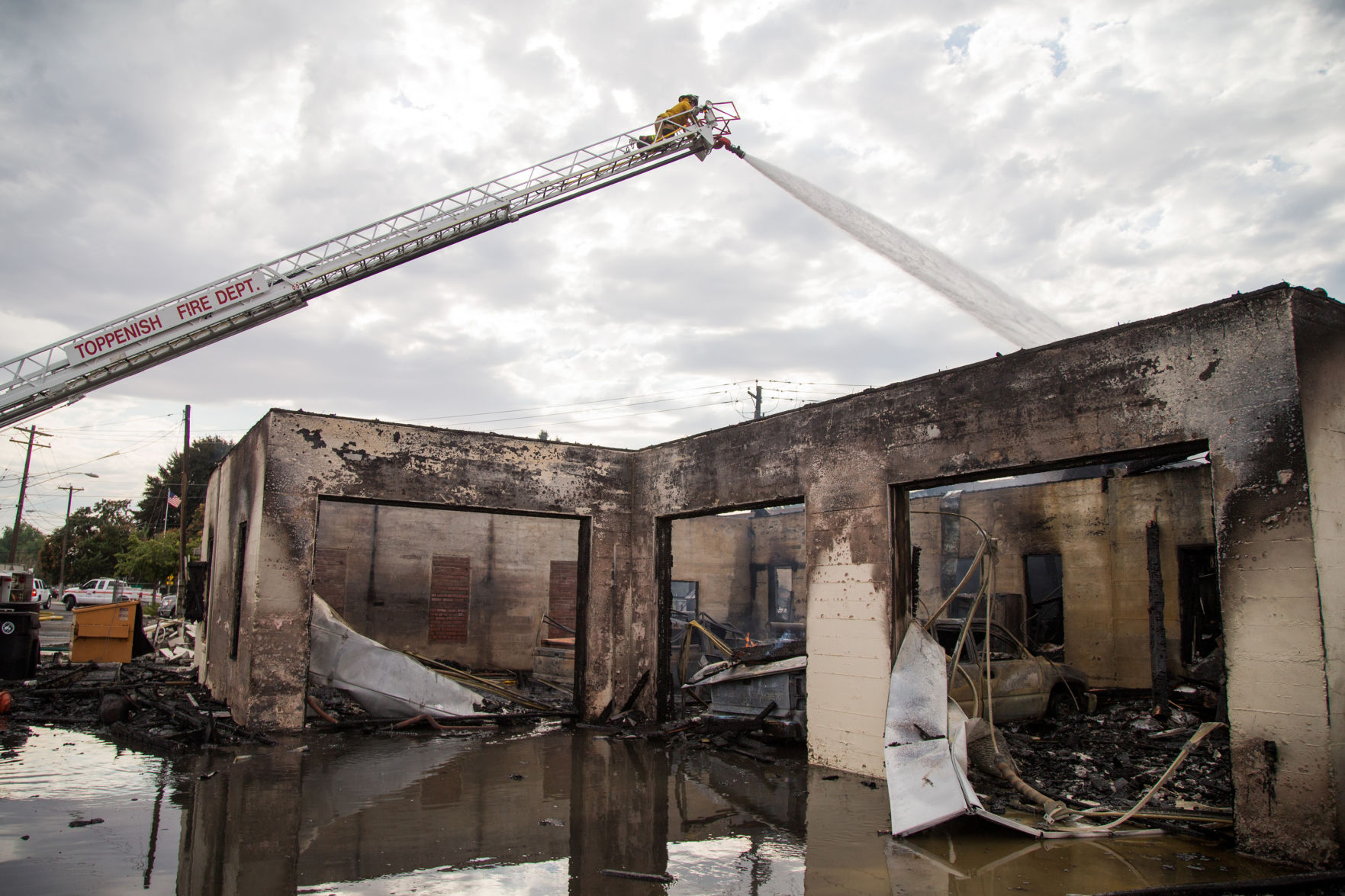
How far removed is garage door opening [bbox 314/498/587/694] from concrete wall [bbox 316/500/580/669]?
16mm

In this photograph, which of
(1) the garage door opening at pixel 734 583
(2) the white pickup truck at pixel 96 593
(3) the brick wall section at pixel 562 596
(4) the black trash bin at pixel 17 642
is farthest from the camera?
(2) the white pickup truck at pixel 96 593

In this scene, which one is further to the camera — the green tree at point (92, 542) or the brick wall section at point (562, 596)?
the green tree at point (92, 542)

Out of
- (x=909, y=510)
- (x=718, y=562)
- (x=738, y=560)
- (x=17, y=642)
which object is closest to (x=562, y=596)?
(x=718, y=562)

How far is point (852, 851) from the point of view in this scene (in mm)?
5234

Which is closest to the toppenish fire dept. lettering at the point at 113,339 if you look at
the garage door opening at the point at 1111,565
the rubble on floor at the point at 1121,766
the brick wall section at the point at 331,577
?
the brick wall section at the point at 331,577

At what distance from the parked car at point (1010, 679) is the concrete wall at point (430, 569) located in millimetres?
8672

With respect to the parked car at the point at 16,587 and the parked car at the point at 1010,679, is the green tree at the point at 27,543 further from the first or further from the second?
the parked car at the point at 1010,679

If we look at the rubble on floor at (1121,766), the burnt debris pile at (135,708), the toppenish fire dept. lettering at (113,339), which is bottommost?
the burnt debris pile at (135,708)

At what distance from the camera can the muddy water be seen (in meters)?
4.51

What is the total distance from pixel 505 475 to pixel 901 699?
19.8ft

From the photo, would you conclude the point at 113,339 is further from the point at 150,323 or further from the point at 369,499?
the point at 369,499

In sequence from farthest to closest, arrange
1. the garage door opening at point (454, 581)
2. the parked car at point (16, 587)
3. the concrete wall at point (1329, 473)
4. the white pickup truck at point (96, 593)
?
the white pickup truck at point (96, 593)
the garage door opening at point (454, 581)
the parked car at point (16, 587)
the concrete wall at point (1329, 473)

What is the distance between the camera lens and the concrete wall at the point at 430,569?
51.9 feet

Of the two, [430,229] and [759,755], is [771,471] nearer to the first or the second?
[759,755]
